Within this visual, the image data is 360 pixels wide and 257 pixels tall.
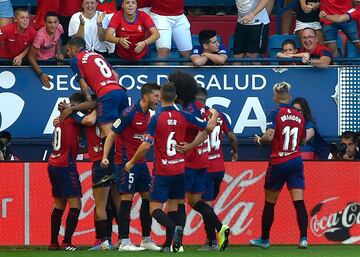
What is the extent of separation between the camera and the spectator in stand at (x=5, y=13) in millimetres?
18656

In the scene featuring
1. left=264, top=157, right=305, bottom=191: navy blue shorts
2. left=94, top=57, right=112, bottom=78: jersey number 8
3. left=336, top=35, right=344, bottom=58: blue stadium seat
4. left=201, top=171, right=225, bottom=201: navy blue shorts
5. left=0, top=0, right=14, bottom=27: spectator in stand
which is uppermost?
left=0, top=0, right=14, bottom=27: spectator in stand

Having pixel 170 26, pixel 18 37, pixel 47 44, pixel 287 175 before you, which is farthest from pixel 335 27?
pixel 18 37

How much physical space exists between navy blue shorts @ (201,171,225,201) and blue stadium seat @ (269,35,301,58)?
327 cm

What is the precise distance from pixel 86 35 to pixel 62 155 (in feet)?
10.2

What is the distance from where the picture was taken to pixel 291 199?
680 inches

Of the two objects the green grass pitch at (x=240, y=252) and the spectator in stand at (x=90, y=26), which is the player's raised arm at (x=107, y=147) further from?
the spectator in stand at (x=90, y=26)

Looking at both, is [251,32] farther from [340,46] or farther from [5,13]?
[5,13]

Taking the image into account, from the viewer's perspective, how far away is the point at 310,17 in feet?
62.1

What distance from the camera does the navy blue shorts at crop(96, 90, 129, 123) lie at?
614 inches

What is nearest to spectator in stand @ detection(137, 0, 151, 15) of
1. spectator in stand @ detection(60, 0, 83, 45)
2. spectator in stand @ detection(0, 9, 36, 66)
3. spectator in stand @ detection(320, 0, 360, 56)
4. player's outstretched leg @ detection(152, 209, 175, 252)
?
spectator in stand @ detection(60, 0, 83, 45)

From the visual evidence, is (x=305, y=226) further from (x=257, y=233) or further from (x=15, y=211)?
(x=15, y=211)

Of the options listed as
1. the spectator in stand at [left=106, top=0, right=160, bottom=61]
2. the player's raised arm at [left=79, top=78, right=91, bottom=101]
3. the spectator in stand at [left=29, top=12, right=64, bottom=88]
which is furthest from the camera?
the spectator in stand at [left=29, top=12, right=64, bottom=88]

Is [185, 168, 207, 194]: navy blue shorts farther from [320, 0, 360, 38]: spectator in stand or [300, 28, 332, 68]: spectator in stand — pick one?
[320, 0, 360, 38]: spectator in stand

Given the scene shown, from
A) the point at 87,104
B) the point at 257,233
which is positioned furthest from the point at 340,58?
the point at 87,104
